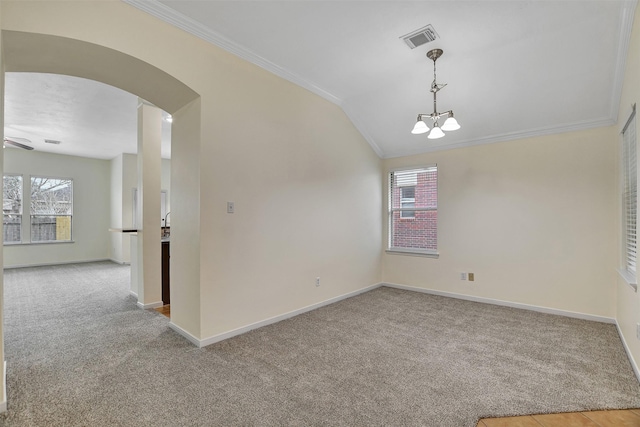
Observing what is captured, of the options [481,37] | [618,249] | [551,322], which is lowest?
[551,322]

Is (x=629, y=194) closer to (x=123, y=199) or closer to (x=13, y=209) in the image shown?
(x=123, y=199)

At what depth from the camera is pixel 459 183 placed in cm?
459

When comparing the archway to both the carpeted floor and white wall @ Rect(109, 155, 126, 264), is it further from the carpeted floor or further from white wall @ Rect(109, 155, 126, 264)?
white wall @ Rect(109, 155, 126, 264)

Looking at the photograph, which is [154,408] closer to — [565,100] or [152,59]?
[152,59]

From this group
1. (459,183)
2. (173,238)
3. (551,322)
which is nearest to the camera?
(173,238)

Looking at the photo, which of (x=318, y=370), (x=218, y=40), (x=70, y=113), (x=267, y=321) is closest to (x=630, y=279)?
(x=318, y=370)

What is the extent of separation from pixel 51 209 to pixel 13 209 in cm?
67

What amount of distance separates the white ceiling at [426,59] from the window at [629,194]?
0.59m

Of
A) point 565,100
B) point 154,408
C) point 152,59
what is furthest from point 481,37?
point 154,408

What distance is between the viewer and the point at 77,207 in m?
7.90

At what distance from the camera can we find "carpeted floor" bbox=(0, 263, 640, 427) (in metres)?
1.91

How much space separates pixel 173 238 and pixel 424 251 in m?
3.76

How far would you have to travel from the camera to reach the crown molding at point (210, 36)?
8.20ft

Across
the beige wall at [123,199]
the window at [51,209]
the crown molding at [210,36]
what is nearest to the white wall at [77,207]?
the window at [51,209]
